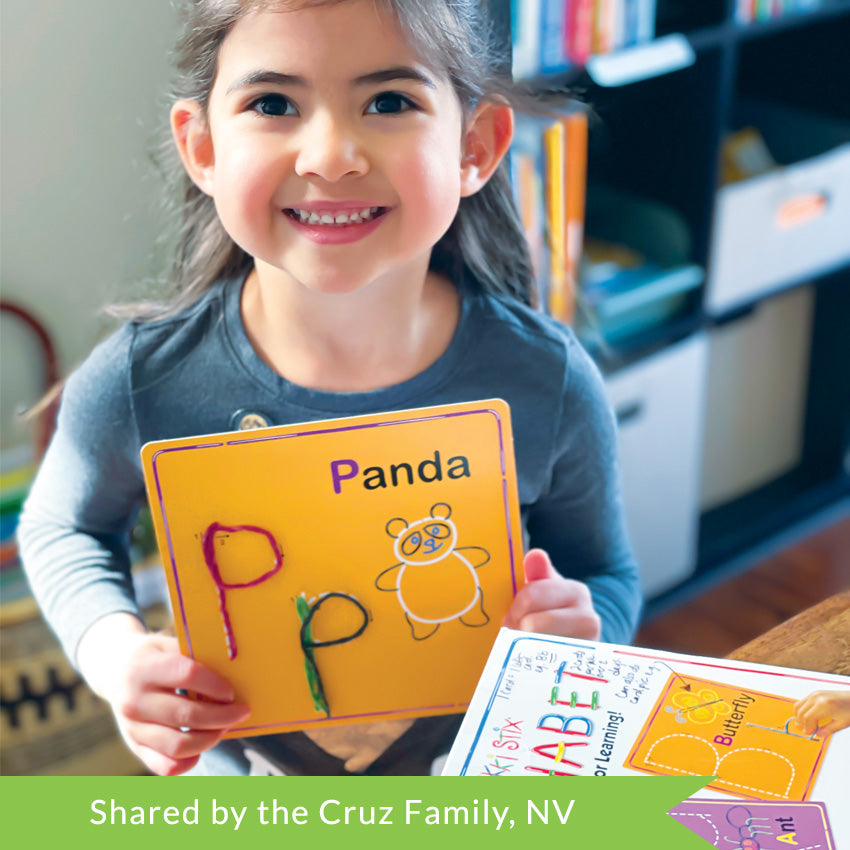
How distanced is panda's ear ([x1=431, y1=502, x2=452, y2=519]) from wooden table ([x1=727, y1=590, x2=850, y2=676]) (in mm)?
192

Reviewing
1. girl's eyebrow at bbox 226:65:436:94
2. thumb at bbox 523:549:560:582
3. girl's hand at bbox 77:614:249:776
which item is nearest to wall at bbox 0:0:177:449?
girl's eyebrow at bbox 226:65:436:94

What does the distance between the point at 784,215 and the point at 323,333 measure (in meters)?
1.19

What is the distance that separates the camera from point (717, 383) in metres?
2.03

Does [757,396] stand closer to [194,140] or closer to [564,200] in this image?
[564,200]

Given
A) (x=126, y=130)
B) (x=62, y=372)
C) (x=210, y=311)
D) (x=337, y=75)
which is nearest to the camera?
(x=337, y=75)

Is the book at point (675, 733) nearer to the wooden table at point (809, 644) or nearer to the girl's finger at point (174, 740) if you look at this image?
the wooden table at point (809, 644)

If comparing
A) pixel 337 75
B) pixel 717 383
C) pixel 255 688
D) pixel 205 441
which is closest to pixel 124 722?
pixel 255 688

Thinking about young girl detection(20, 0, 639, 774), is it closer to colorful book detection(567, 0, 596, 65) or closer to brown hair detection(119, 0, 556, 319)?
brown hair detection(119, 0, 556, 319)

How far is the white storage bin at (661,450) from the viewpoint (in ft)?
5.43

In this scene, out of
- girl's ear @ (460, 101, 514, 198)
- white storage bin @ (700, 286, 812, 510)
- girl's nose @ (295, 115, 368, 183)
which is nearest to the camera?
girl's nose @ (295, 115, 368, 183)

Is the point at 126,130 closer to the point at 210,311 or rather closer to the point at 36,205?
the point at 36,205

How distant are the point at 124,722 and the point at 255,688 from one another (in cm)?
10

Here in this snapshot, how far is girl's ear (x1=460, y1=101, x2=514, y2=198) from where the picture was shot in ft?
2.48

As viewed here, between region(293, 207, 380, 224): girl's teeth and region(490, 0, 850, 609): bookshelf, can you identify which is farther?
region(490, 0, 850, 609): bookshelf
